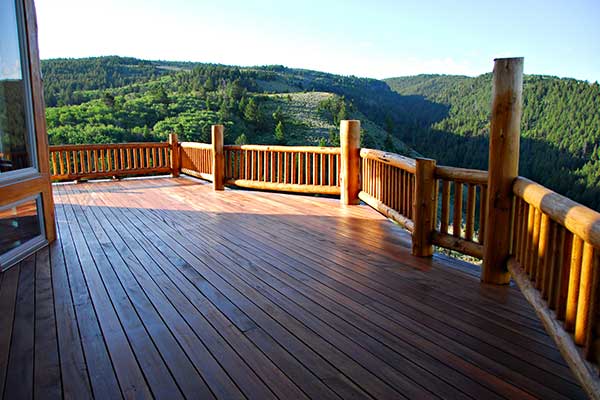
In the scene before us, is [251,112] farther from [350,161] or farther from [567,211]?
[567,211]

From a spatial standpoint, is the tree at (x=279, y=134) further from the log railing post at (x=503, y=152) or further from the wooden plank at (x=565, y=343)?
the wooden plank at (x=565, y=343)

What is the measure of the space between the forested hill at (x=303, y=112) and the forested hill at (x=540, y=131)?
0.32ft

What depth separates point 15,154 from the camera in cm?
392

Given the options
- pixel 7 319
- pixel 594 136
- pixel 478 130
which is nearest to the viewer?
pixel 7 319

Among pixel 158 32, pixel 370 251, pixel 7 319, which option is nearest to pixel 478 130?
pixel 158 32

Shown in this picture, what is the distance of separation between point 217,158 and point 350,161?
2858 mm

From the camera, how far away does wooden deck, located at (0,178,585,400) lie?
187cm

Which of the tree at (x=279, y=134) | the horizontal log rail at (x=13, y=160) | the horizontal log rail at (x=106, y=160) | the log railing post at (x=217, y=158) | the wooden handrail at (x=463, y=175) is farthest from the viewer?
the tree at (x=279, y=134)

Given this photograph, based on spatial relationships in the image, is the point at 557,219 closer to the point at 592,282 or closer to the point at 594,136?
the point at 592,282

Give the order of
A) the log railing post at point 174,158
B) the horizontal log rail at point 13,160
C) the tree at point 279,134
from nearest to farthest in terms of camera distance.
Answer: the horizontal log rail at point 13,160 < the log railing post at point 174,158 < the tree at point 279,134

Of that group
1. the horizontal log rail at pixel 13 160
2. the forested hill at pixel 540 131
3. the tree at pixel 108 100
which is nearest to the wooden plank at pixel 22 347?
the horizontal log rail at pixel 13 160

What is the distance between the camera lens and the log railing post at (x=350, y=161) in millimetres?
5895

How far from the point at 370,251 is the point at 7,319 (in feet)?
9.42

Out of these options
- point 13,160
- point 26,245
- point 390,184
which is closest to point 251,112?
point 390,184
